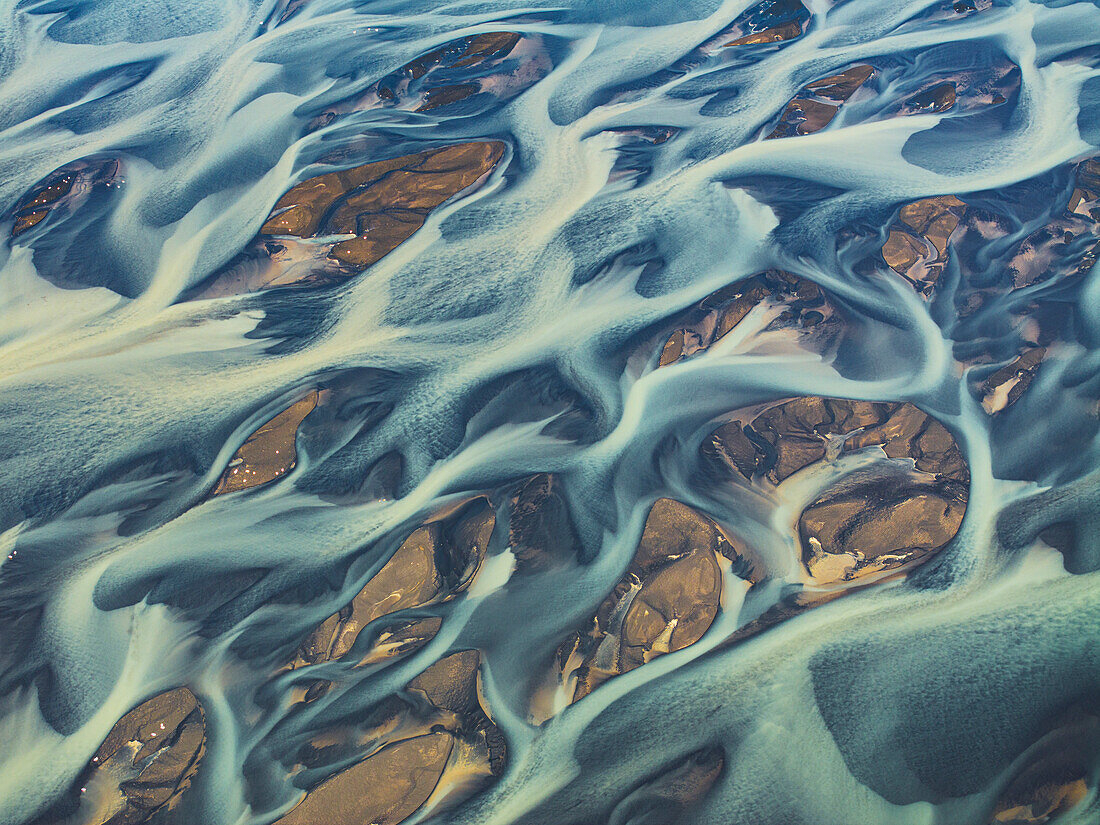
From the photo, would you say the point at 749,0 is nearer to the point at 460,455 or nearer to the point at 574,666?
the point at 460,455

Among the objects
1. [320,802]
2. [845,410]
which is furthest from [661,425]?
[320,802]

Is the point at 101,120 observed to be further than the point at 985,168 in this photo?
Yes

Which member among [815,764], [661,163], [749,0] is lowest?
[815,764]

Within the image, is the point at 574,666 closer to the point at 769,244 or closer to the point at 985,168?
the point at 769,244

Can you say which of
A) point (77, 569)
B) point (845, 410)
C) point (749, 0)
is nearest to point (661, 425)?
point (845, 410)

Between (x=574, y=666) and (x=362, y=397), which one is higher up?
(x=362, y=397)

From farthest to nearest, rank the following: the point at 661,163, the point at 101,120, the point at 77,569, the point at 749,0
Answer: the point at 749,0 < the point at 101,120 < the point at 661,163 < the point at 77,569

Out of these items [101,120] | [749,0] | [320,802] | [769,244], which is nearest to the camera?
[320,802]
